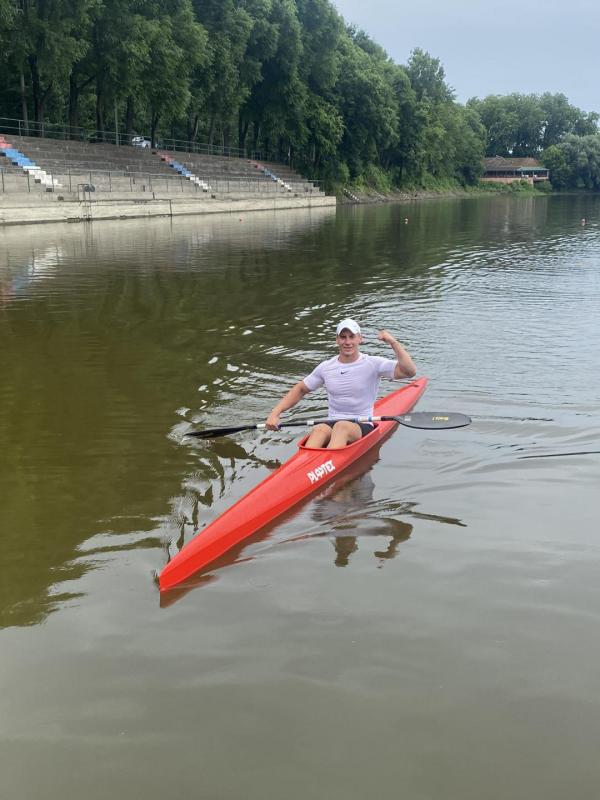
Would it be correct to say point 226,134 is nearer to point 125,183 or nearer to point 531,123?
point 125,183

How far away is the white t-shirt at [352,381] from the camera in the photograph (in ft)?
24.3

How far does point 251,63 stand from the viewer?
55531 millimetres

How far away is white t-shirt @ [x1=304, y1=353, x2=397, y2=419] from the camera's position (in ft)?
24.3

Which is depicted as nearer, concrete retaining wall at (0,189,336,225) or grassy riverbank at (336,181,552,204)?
concrete retaining wall at (0,189,336,225)

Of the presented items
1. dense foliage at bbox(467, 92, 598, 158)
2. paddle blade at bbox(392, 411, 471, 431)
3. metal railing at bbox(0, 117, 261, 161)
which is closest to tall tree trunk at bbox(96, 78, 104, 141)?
metal railing at bbox(0, 117, 261, 161)

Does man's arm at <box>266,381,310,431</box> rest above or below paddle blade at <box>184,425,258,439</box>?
above

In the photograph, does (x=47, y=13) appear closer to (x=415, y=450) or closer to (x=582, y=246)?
(x=582, y=246)

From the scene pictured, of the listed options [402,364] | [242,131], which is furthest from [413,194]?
[402,364]

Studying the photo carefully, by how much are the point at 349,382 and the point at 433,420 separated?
1074 mm

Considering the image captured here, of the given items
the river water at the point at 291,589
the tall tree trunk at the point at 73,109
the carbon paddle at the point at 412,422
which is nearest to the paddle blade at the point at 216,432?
the carbon paddle at the point at 412,422

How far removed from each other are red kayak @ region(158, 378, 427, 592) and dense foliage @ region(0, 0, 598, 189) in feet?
125

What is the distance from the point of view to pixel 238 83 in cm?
5494

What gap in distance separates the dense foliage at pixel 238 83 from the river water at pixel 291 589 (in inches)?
1383

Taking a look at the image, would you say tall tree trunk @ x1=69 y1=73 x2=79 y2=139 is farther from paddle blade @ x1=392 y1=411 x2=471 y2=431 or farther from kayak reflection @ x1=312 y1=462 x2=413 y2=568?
kayak reflection @ x1=312 y1=462 x2=413 y2=568
